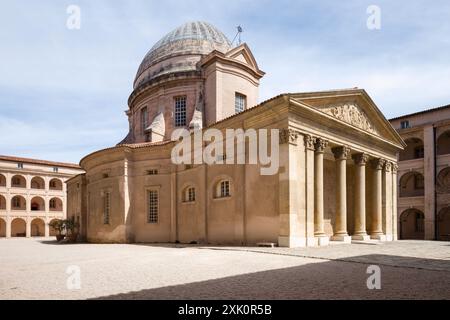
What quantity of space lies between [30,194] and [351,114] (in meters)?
47.7

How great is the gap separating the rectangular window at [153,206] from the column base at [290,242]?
424 inches

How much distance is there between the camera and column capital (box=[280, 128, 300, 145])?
663 inches

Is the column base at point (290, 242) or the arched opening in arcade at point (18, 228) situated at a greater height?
the column base at point (290, 242)

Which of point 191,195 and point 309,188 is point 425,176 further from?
point 191,195

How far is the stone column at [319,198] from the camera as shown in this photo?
17766 mm

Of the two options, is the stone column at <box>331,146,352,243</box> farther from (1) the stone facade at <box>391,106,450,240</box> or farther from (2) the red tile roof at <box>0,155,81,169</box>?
(2) the red tile roof at <box>0,155,81,169</box>

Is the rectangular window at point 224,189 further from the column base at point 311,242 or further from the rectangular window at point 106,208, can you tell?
the rectangular window at point 106,208

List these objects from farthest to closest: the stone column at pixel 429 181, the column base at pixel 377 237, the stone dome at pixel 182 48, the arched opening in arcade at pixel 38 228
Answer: the arched opening in arcade at pixel 38 228 < the stone column at pixel 429 181 < the stone dome at pixel 182 48 < the column base at pixel 377 237

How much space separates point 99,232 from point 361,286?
22.6m

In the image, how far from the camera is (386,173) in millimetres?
25344

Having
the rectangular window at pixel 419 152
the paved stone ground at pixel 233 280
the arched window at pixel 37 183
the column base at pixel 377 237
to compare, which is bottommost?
the column base at pixel 377 237

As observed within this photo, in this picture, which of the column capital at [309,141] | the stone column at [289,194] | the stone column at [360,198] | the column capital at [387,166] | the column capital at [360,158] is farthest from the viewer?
the column capital at [387,166]

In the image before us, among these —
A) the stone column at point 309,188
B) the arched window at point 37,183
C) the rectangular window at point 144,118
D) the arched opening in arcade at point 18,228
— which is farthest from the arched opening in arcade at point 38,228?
the stone column at point 309,188
